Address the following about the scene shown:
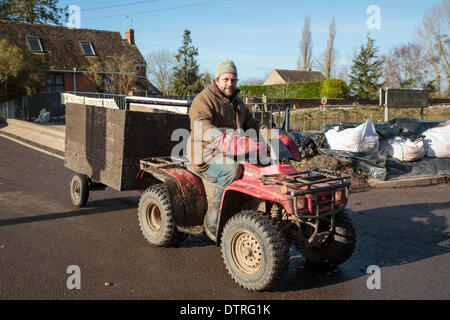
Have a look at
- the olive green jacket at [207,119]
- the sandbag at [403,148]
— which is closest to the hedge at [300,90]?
the sandbag at [403,148]

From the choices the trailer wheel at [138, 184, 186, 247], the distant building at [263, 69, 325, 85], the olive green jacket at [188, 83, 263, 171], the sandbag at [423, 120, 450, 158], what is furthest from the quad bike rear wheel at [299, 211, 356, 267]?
the distant building at [263, 69, 325, 85]

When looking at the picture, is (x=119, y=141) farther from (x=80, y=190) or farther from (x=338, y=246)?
(x=338, y=246)

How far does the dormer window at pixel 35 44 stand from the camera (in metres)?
37.0

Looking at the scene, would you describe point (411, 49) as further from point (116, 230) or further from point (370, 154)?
point (116, 230)

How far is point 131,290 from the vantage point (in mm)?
3881

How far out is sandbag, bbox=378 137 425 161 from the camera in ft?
30.9

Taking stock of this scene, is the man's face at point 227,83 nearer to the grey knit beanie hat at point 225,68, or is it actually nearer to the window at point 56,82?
the grey knit beanie hat at point 225,68

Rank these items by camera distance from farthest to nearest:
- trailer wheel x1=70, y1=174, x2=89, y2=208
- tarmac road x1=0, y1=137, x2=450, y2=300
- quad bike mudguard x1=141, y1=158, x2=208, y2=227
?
trailer wheel x1=70, y1=174, x2=89, y2=208 < quad bike mudguard x1=141, y1=158, x2=208, y2=227 < tarmac road x1=0, y1=137, x2=450, y2=300

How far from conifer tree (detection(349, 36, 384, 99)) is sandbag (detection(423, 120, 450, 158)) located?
41.5 m

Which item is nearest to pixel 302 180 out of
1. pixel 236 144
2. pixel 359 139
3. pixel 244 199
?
pixel 236 144

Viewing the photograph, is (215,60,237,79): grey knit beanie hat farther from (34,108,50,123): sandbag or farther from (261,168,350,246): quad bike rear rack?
(34,108,50,123): sandbag

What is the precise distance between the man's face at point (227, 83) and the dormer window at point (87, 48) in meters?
38.4

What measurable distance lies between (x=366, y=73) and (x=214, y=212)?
1979 inches

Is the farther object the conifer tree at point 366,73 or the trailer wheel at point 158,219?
the conifer tree at point 366,73
